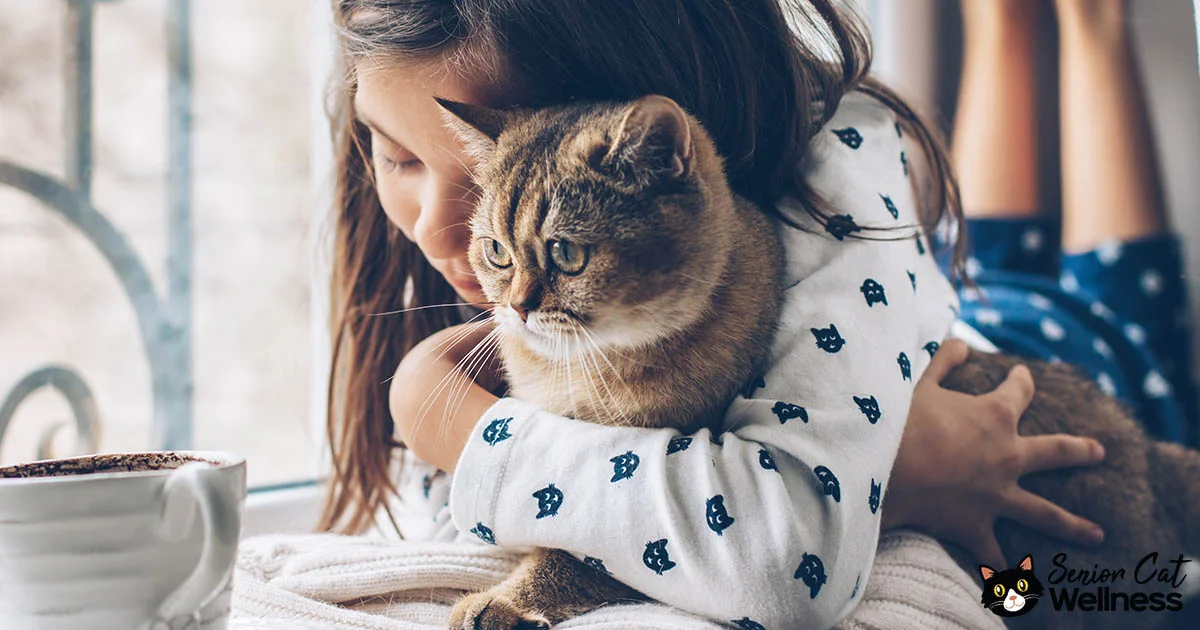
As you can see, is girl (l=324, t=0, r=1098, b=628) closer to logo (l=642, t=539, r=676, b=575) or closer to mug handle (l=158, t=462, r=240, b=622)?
logo (l=642, t=539, r=676, b=575)

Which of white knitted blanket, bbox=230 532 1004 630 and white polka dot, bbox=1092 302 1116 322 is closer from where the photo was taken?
white knitted blanket, bbox=230 532 1004 630

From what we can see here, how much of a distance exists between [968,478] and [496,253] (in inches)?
19.8

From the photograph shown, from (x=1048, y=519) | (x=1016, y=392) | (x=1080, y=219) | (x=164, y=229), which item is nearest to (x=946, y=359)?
(x=1016, y=392)

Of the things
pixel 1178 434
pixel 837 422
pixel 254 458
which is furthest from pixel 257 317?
pixel 1178 434

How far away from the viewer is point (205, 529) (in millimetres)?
481

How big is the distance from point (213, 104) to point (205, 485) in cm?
74

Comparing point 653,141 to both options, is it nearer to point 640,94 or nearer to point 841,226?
point 640,94

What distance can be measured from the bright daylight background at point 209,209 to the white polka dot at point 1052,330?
0.67ft

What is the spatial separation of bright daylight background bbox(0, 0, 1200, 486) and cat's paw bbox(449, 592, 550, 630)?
56cm

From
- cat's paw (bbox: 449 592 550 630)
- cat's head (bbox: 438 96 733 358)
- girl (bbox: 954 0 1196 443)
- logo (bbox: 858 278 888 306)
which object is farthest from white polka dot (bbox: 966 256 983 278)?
cat's paw (bbox: 449 592 550 630)

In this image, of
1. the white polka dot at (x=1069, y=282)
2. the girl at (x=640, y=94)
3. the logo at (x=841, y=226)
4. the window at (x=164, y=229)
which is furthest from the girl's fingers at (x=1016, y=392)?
the window at (x=164, y=229)

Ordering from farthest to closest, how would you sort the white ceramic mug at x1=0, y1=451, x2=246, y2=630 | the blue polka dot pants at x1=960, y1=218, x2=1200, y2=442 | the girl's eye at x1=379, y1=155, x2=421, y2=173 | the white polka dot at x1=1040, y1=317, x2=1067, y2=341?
the white polka dot at x1=1040, y1=317, x2=1067, y2=341 → the blue polka dot pants at x1=960, y1=218, x2=1200, y2=442 → the girl's eye at x1=379, y1=155, x2=421, y2=173 → the white ceramic mug at x1=0, y1=451, x2=246, y2=630

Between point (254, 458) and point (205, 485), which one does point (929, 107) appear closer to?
point (254, 458)

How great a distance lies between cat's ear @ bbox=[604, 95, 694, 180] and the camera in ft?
2.05
